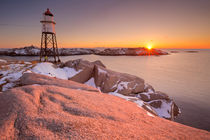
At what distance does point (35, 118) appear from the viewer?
7.32ft

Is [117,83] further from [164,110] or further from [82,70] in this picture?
[164,110]

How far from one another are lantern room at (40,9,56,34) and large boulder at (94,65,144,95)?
63.1 ft

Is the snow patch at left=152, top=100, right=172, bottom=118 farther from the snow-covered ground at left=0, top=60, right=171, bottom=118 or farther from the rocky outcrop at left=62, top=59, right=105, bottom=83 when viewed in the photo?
the rocky outcrop at left=62, top=59, right=105, bottom=83

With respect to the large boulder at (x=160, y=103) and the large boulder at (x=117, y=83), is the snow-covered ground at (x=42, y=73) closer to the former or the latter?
the large boulder at (x=160, y=103)

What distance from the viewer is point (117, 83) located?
38.2ft

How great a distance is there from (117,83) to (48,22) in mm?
23023

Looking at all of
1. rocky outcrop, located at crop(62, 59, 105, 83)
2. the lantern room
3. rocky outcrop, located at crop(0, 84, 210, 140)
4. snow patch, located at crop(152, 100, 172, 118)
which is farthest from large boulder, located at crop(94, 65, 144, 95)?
the lantern room

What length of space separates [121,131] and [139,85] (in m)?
10.9

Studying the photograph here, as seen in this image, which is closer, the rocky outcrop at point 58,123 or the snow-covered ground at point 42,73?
the rocky outcrop at point 58,123

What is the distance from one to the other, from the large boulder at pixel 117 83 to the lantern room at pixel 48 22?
19232mm

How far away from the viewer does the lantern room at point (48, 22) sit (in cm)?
2123

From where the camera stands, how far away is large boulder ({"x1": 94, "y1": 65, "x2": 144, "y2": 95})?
11.3 metres

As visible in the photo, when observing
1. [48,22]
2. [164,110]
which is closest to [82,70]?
[164,110]

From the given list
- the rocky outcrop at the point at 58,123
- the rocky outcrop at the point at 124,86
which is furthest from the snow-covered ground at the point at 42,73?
the rocky outcrop at the point at 58,123
